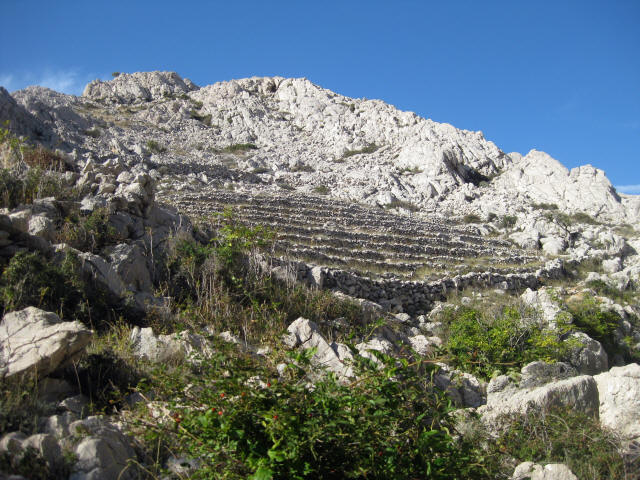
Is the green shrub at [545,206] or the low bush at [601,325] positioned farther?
the green shrub at [545,206]

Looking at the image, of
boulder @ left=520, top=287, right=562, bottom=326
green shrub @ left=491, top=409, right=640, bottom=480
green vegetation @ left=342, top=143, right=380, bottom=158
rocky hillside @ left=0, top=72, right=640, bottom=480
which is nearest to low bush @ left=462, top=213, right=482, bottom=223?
rocky hillside @ left=0, top=72, right=640, bottom=480

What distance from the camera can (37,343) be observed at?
355cm

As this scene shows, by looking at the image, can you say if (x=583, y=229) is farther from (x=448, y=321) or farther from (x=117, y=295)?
(x=117, y=295)

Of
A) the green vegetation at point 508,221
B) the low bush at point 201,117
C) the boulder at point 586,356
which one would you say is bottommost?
the boulder at point 586,356

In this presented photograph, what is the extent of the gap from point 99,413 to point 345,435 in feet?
7.30

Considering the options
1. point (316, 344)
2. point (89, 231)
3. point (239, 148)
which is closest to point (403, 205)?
point (239, 148)

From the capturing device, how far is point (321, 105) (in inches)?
1971

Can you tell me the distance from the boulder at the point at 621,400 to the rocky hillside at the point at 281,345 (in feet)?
0.07

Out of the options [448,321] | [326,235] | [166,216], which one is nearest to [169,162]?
[326,235]

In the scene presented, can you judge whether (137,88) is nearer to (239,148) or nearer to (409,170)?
(239,148)

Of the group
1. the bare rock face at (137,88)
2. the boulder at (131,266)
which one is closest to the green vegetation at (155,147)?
the bare rock face at (137,88)

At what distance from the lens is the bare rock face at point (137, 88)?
4819 cm

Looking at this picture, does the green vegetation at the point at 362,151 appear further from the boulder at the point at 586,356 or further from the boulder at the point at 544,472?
the boulder at the point at 544,472

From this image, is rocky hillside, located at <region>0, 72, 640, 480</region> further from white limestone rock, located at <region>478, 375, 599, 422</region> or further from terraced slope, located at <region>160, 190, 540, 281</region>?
terraced slope, located at <region>160, 190, 540, 281</region>
